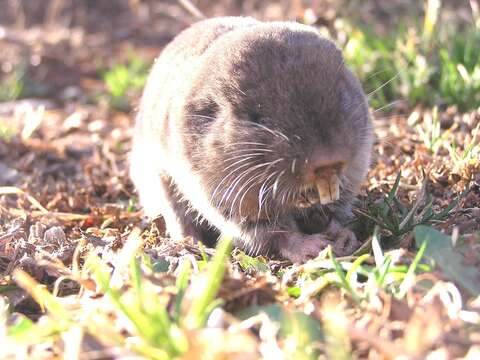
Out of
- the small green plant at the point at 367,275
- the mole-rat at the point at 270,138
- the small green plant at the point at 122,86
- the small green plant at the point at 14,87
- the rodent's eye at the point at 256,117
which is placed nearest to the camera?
the small green plant at the point at 367,275

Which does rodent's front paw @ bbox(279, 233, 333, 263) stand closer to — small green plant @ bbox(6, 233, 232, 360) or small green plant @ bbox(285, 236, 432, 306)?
small green plant @ bbox(285, 236, 432, 306)

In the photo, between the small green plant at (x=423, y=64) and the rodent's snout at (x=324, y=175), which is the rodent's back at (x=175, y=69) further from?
the small green plant at (x=423, y=64)

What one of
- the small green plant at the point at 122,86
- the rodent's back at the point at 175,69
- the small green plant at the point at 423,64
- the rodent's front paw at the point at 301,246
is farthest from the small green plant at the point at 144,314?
the small green plant at the point at 122,86

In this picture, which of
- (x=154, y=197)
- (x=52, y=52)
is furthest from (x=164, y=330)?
(x=52, y=52)

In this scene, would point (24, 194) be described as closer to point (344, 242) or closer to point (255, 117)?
point (255, 117)

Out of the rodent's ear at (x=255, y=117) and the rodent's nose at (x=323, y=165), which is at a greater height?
the rodent's ear at (x=255, y=117)

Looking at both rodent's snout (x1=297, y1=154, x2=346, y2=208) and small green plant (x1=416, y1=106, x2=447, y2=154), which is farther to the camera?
small green plant (x1=416, y1=106, x2=447, y2=154)

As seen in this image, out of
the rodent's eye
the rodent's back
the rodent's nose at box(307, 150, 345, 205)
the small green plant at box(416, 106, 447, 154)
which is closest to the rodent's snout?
the rodent's nose at box(307, 150, 345, 205)

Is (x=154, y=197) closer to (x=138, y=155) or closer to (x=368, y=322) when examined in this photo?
(x=138, y=155)

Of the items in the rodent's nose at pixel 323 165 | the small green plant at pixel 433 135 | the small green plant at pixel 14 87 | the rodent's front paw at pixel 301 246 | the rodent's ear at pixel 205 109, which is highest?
the rodent's ear at pixel 205 109

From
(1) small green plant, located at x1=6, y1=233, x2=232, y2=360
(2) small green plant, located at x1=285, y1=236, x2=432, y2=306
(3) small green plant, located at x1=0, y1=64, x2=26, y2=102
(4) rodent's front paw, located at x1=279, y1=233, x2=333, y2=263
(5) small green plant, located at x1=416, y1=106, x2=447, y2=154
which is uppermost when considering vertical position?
(1) small green plant, located at x1=6, y1=233, x2=232, y2=360
